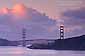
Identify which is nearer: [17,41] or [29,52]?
[17,41]

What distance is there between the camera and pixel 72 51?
1032 centimetres

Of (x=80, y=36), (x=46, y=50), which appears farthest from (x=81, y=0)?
(x=46, y=50)

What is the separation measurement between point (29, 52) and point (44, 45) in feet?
2.20

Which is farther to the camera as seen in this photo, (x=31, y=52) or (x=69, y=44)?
(x=31, y=52)

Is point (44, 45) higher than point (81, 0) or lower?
lower

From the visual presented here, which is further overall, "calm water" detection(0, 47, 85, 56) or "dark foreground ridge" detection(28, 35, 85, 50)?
"dark foreground ridge" detection(28, 35, 85, 50)

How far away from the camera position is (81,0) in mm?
9500

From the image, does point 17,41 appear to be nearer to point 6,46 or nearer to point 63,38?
point 6,46

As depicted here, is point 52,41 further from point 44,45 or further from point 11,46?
point 11,46

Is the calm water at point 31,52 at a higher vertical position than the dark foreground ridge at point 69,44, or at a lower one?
lower

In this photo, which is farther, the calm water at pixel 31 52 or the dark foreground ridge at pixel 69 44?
the dark foreground ridge at pixel 69 44

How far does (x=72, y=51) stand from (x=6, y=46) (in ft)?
6.22

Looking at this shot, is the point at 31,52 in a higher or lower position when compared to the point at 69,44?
lower

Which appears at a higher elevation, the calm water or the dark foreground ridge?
the dark foreground ridge
